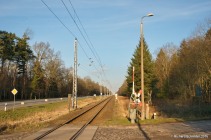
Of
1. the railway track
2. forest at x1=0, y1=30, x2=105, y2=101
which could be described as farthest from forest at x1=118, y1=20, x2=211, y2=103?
forest at x1=0, y1=30, x2=105, y2=101

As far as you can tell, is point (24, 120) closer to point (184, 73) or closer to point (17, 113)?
point (17, 113)

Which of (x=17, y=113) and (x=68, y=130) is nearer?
(x=68, y=130)

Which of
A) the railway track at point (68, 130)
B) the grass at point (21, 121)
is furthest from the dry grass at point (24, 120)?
the railway track at point (68, 130)

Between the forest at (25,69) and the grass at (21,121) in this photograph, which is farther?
the forest at (25,69)

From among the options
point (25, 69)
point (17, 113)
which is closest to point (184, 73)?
point (17, 113)

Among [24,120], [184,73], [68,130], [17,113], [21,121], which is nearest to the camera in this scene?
[68,130]

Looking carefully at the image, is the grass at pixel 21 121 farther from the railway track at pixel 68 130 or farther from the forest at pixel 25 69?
the forest at pixel 25 69

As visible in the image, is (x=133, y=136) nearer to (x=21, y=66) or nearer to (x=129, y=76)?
(x=129, y=76)

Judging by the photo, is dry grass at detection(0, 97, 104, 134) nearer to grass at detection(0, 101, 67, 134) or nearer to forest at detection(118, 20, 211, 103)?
grass at detection(0, 101, 67, 134)

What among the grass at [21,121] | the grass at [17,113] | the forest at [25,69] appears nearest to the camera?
the grass at [21,121]

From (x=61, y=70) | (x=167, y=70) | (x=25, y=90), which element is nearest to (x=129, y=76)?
(x=167, y=70)

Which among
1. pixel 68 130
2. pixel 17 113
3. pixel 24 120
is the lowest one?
pixel 17 113

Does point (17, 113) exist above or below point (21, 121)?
below

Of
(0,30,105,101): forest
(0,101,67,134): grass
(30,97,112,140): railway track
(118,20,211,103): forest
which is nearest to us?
(30,97,112,140): railway track
